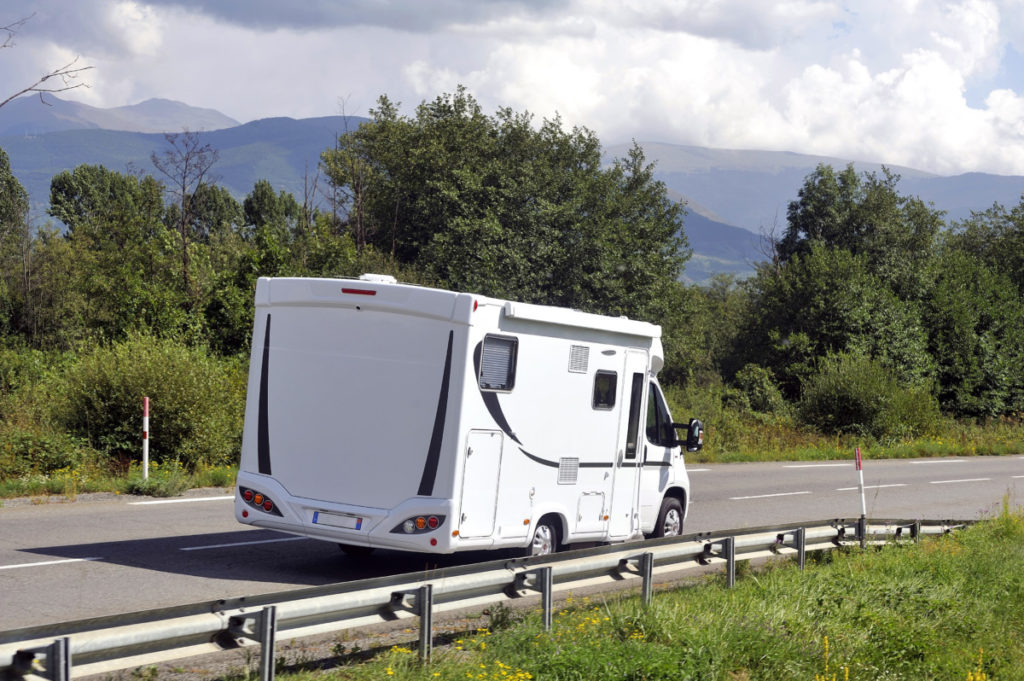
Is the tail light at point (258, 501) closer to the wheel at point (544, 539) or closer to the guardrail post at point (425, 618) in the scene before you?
the wheel at point (544, 539)

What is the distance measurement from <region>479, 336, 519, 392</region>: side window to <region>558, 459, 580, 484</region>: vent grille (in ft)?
3.81

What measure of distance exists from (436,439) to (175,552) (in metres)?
3.66

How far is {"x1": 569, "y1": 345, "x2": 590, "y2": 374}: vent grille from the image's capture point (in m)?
10.5

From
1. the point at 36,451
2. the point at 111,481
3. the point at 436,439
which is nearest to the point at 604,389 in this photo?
the point at 436,439

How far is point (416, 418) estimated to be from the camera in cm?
927

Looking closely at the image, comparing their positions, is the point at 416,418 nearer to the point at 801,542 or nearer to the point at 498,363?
the point at 498,363

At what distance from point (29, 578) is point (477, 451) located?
4156 mm

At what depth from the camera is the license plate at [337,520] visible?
937cm

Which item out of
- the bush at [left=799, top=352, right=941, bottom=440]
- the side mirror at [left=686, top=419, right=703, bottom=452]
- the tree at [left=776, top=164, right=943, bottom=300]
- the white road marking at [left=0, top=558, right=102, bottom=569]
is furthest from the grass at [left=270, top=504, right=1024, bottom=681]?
the tree at [left=776, top=164, right=943, bottom=300]

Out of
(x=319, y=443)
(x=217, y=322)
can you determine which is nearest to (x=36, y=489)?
(x=319, y=443)

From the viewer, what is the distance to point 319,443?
9625 mm

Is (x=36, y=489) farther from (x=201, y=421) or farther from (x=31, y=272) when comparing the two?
(x=31, y=272)

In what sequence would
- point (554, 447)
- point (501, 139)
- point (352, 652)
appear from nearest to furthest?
point (352, 652) → point (554, 447) → point (501, 139)

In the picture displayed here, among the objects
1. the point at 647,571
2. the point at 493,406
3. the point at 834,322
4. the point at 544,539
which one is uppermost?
the point at 834,322
